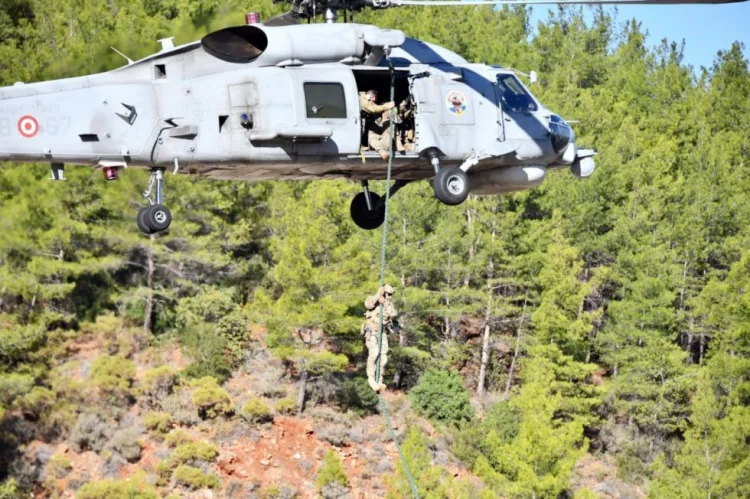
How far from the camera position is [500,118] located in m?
15.9

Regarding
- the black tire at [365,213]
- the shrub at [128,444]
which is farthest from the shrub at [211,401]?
the black tire at [365,213]

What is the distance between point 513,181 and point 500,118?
36.6 inches

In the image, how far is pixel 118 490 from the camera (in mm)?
34156

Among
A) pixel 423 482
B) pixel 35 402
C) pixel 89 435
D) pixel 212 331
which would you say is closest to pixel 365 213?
pixel 423 482

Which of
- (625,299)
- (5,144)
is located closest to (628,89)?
(625,299)

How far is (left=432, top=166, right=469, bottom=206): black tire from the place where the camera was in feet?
49.2

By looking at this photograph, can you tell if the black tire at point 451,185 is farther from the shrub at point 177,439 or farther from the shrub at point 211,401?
the shrub at point 211,401

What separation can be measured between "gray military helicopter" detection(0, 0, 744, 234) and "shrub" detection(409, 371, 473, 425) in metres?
25.1

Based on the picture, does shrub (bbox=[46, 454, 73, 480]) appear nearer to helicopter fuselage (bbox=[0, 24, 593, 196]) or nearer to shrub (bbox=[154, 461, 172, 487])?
shrub (bbox=[154, 461, 172, 487])

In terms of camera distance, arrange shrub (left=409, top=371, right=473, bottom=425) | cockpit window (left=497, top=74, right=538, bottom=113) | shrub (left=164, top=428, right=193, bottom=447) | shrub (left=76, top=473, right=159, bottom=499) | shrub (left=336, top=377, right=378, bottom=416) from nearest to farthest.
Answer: cockpit window (left=497, top=74, right=538, bottom=113)
shrub (left=76, top=473, right=159, bottom=499)
shrub (left=164, top=428, right=193, bottom=447)
shrub (left=336, top=377, right=378, bottom=416)
shrub (left=409, top=371, right=473, bottom=425)

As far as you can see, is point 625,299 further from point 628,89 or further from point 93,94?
point 93,94

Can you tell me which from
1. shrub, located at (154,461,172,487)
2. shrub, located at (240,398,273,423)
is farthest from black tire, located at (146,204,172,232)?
shrub, located at (240,398,273,423)

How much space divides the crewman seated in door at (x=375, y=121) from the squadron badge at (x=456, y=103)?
31.3 inches

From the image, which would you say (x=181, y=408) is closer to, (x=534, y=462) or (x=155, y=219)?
(x=534, y=462)
